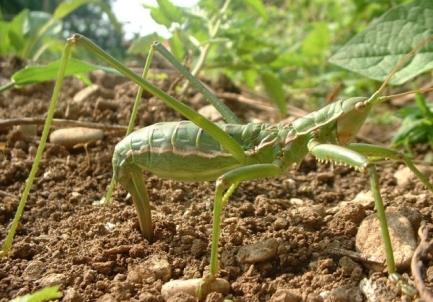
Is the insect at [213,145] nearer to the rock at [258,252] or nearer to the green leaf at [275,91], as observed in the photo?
the rock at [258,252]

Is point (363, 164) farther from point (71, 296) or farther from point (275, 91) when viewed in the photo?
point (275, 91)

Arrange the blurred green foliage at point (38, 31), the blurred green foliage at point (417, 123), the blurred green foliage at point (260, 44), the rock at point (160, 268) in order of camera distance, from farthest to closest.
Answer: the blurred green foliage at point (38, 31), the blurred green foliage at point (260, 44), the blurred green foliage at point (417, 123), the rock at point (160, 268)

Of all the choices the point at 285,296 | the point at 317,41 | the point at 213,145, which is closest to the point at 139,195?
the point at 213,145

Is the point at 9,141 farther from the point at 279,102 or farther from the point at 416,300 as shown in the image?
the point at 416,300

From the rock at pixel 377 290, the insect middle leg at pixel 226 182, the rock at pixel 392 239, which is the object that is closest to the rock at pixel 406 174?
the rock at pixel 392 239

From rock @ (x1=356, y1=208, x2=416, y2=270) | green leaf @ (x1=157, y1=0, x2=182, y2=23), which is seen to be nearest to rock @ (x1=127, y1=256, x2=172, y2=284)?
rock @ (x1=356, y1=208, x2=416, y2=270)

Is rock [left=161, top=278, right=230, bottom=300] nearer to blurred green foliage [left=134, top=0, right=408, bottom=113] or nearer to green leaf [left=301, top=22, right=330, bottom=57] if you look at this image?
blurred green foliage [left=134, top=0, right=408, bottom=113]
